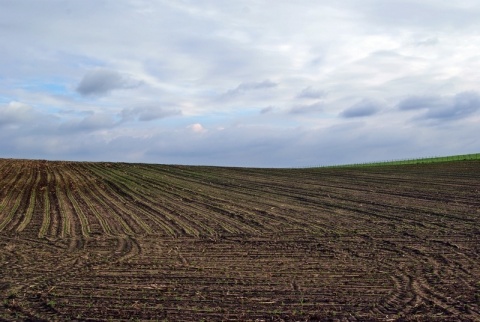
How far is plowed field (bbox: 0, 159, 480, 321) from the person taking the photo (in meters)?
10.3

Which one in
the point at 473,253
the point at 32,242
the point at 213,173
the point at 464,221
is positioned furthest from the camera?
the point at 213,173

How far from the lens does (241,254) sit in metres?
15.2

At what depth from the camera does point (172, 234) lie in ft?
61.2

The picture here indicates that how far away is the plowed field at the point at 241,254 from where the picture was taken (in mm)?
10344

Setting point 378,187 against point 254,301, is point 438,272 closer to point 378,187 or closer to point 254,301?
point 254,301

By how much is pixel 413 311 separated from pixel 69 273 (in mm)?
7532

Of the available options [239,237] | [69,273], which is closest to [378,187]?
[239,237]

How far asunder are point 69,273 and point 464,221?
13.6 m

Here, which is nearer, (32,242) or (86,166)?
(32,242)

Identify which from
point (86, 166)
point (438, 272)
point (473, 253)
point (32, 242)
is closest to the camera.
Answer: point (438, 272)

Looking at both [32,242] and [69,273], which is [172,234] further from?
[69,273]

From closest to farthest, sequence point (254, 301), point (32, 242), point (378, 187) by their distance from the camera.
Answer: point (254, 301), point (32, 242), point (378, 187)

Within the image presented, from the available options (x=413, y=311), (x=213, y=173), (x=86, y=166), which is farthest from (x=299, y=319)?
(x=86, y=166)

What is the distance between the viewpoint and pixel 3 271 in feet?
45.1
